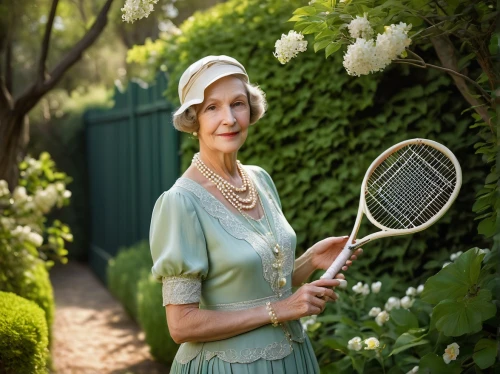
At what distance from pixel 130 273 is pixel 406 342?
4299 mm

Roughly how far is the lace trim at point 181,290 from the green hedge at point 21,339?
4.67 feet

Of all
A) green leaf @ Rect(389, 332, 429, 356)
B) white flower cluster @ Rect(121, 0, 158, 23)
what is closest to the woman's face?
white flower cluster @ Rect(121, 0, 158, 23)

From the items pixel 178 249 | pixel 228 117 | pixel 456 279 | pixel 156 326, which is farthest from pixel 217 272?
pixel 156 326

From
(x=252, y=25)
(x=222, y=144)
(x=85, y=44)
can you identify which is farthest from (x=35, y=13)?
(x=222, y=144)

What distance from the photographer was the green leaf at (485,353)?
2.47 metres

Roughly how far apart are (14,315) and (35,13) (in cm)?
347

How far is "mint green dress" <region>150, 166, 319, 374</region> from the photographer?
212 cm

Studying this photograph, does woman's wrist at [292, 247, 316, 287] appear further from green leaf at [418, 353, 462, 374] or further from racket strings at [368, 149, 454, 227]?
green leaf at [418, 353, 462, 374]

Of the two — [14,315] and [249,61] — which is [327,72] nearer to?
[249,61]

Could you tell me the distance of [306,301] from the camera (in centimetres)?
207

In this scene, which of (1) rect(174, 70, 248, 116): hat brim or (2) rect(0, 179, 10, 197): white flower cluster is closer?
(1) rect(174, 70, 248, 116): hat brim

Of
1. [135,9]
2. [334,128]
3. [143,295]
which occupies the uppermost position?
[135,9]

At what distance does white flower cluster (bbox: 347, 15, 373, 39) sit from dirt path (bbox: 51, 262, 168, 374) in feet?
12.8

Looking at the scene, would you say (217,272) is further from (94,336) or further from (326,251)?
(94,336)
